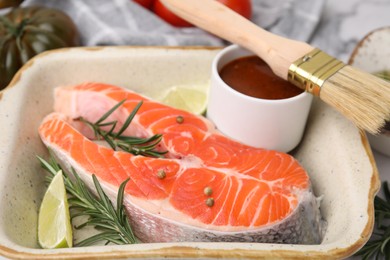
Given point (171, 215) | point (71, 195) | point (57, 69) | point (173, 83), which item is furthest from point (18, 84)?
point (171, 215)

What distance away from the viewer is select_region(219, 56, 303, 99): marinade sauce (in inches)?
66.3

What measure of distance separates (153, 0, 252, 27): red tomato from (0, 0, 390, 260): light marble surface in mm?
352

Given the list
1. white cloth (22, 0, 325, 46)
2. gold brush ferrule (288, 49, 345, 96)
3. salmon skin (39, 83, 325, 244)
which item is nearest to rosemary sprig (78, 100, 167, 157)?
salmon skin (39, 83, 325, 244)

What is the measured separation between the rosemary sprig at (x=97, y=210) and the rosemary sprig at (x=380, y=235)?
0.70 meters

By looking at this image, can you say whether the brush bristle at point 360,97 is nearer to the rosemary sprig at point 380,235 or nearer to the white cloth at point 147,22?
the rosemary sprig at point 380,235

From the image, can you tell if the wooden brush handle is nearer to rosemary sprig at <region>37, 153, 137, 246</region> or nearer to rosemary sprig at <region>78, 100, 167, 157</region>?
rosemary sprig at <region>78, 100, 167, 157</region>

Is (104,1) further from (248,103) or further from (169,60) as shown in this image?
(248,103)

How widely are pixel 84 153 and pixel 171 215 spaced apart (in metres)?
0.34

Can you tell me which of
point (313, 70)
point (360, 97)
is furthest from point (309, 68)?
point (360, 97)

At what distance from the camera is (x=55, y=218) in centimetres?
153

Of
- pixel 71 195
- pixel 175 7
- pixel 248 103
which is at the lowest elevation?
pixel 71 195

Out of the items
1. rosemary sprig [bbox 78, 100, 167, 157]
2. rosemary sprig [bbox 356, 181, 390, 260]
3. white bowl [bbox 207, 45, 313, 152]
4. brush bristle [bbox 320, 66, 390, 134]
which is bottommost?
rosemary sprig [bbox 356, 181, 390, 260]

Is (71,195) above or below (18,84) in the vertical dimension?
below

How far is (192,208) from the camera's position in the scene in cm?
145
